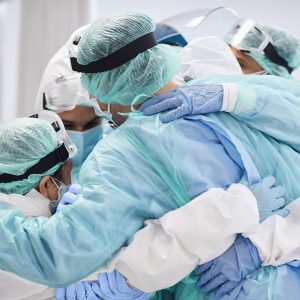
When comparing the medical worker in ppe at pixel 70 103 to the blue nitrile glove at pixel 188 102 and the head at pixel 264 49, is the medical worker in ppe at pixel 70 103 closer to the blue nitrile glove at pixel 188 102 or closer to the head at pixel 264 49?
the head at pixel 264 49

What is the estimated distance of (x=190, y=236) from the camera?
1.14 meters

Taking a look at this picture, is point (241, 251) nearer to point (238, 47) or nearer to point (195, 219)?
point (195, 219)

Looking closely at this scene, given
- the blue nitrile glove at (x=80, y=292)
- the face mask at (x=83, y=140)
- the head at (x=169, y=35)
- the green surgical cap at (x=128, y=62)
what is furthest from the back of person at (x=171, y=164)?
the head at (x=169, y=35)

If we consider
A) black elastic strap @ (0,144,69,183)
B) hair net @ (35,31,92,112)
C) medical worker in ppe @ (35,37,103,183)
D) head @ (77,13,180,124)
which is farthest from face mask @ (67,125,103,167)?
head @ (77,13,180,124)

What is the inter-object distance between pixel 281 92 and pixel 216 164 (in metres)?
0.29

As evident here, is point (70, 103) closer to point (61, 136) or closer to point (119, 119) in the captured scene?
point (61, 136)

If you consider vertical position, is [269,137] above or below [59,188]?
above

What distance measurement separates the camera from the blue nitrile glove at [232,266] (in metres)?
1.20

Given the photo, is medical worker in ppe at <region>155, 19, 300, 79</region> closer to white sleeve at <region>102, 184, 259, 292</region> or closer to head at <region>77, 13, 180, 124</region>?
head at <region>77, 13, 180, 124</region>

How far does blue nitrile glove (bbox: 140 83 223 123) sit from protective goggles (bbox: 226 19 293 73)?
3.44ft

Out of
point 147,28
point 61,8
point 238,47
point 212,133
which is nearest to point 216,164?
point 212,133

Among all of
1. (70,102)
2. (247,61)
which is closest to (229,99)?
(70,102)

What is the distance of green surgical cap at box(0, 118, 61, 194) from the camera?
1.44m

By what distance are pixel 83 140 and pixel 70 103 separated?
0.17 m
